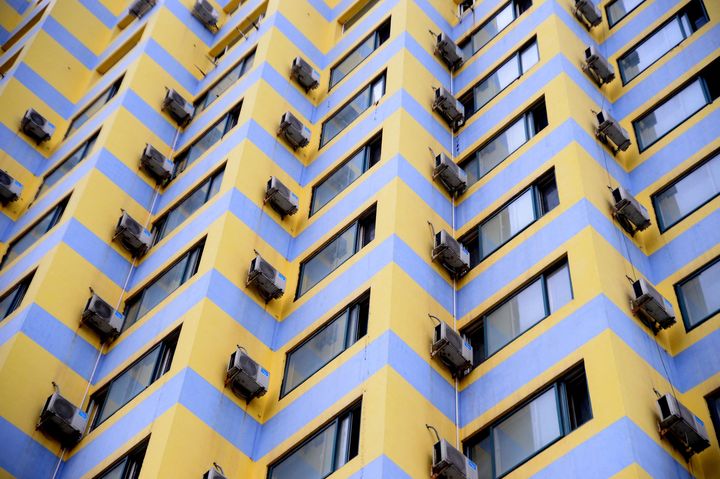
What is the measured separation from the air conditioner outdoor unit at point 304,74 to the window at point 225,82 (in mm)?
2321

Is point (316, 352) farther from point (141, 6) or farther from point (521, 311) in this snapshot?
point (141, 6)

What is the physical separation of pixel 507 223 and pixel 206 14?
20.2m

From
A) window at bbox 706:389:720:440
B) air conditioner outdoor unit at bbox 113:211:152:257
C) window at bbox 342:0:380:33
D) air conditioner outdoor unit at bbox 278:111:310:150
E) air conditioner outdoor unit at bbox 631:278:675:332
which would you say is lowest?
window at bbox 706:389:720:440

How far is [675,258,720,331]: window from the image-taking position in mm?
20391

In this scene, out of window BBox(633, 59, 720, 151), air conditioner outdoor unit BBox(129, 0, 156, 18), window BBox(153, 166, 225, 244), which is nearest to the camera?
window BBox(633, 59, 720, 151)

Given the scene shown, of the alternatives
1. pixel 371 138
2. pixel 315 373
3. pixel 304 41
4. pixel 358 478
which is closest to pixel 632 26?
pixel 371 138

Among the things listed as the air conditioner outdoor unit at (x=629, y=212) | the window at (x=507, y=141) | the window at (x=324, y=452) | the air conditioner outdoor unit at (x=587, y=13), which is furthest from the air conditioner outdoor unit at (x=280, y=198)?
the air conditioner outdoor unit at (x=587, y=13)

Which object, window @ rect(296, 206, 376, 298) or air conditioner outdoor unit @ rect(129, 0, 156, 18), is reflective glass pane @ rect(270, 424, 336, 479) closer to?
window @ rect(296, 206, 376, 298)

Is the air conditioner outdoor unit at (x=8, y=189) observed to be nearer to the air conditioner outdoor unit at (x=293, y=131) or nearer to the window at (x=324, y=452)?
the air conditioner outdoor unit at (x=293, y=131)

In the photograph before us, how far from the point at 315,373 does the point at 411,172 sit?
6737 millimetres

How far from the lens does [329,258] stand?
2491cm

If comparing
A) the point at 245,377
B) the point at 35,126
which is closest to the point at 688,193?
the point at 245,377

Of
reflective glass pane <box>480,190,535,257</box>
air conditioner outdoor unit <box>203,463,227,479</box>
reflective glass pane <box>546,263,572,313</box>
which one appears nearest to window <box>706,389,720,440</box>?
reflective glass pane <box>546,263,572,313</box>

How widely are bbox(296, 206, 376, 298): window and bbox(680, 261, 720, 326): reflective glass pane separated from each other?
8145 mm
